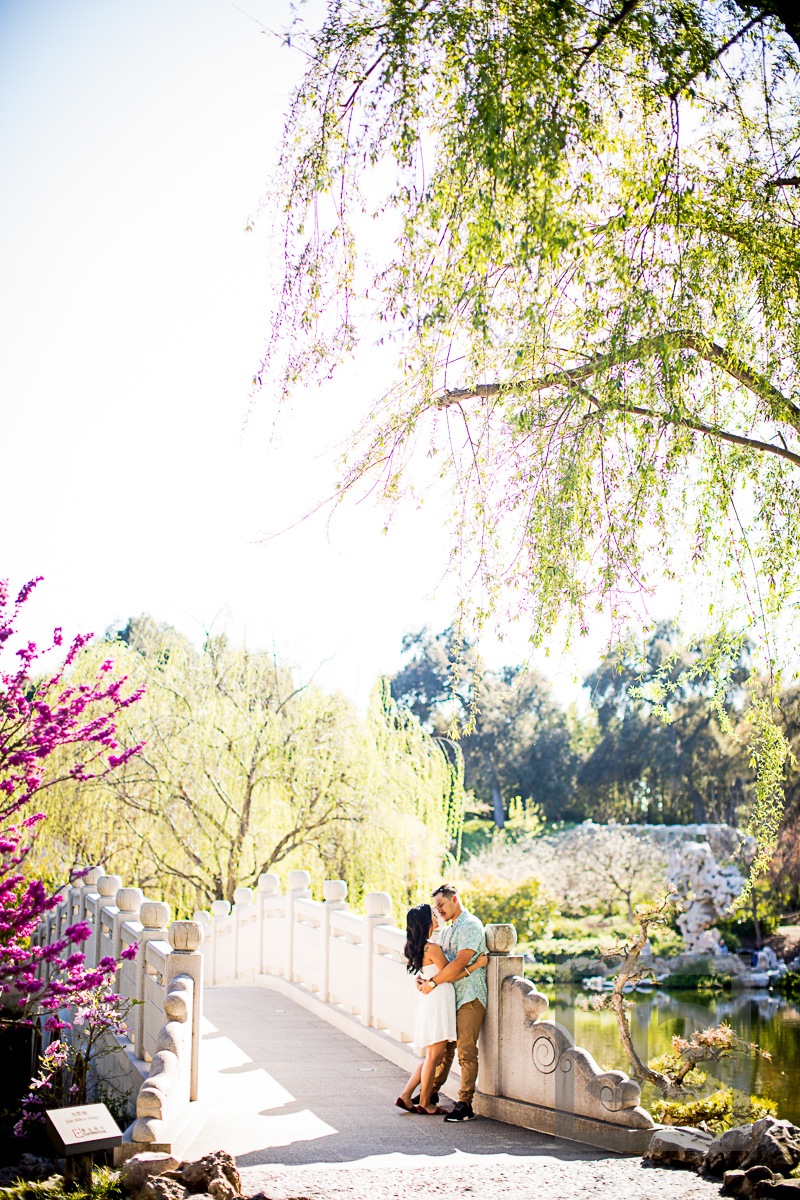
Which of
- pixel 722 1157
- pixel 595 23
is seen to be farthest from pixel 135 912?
pixel 595 23

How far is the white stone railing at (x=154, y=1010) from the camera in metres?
4.41

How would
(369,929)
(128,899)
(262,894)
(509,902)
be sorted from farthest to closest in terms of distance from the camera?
1. (509,902)
2. (262,894)
3. (128,899)
4. (369,929)

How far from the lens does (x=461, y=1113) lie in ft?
17.3

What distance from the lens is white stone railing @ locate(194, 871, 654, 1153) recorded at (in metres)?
4.84

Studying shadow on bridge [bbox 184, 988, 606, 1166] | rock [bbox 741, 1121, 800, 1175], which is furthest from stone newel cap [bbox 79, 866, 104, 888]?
rock [bbox 741, 1121, 800, 1175]

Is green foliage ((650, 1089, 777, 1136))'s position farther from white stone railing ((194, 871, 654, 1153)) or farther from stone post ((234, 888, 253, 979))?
stone post ((234, 888, 253, 979))

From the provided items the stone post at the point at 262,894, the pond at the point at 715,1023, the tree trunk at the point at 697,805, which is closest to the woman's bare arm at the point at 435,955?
the stone post at the point at 262,894

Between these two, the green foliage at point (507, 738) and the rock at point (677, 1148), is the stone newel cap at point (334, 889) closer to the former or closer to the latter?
the rock at point (677, 1148)

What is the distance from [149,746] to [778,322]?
9028 mm

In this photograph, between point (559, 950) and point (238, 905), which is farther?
point (559, 950)

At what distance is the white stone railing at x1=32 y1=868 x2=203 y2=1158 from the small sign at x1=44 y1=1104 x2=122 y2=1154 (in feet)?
0.80

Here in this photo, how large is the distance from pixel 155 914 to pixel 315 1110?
1.60 meters

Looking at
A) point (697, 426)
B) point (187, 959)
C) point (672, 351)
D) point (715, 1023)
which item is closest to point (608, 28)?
point (672, 351)

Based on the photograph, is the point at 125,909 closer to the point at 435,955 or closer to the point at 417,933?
the point at 417,933
